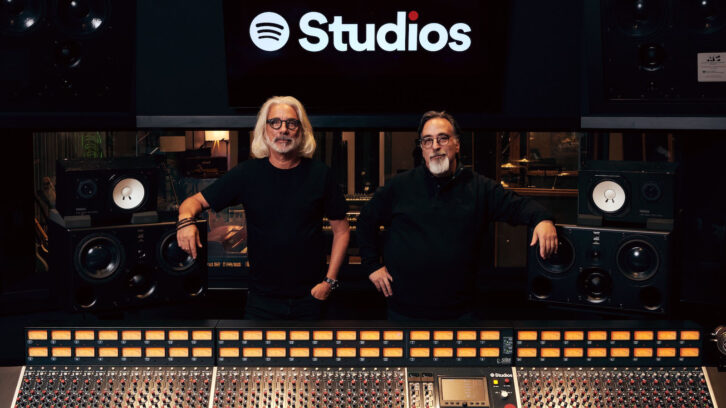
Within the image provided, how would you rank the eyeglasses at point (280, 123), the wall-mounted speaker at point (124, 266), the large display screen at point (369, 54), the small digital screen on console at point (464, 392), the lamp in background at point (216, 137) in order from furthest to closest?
the lamp in background at point (216, 137) < the large display screen at point (369, 54) < the eyeglasses at point (280, 123) < the wall-mounted speaker at point (124, 266) < the small digital screen on console at point (464, 392)

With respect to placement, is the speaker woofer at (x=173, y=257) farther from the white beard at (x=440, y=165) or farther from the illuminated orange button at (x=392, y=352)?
the white beard at (x=440, y=165)

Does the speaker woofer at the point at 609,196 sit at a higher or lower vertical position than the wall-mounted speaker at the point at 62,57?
lower

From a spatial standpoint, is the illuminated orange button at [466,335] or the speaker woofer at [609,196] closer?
the illuminated orange button at [466,335]

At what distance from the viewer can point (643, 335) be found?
68.4 inches

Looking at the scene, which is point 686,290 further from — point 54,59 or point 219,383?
point 54,59

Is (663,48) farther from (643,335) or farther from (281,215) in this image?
(281,215)

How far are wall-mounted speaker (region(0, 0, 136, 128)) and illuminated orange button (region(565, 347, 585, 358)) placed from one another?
6.01ft

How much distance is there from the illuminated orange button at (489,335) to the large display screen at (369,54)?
118 cm

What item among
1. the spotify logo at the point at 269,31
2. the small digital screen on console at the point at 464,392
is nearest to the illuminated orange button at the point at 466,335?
the small digital screen on console at the point at 464,392

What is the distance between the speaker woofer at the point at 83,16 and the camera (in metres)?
2.28

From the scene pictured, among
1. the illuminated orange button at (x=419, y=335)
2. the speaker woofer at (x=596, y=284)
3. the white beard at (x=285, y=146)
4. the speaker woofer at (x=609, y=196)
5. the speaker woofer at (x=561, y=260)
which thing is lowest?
the illuminated orange button at (x=419, y=335)

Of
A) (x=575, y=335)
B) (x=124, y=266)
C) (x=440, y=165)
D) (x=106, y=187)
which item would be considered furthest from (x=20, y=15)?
(x=575, y=335)

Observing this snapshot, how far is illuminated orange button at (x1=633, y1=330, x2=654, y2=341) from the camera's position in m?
1.73

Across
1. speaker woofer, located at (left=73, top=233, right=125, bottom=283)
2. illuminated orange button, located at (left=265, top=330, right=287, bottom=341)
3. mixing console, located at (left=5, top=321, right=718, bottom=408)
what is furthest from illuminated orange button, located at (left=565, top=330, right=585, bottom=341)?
speaker woofer, located at (left=73, top=233, right=125, bottom=283)
